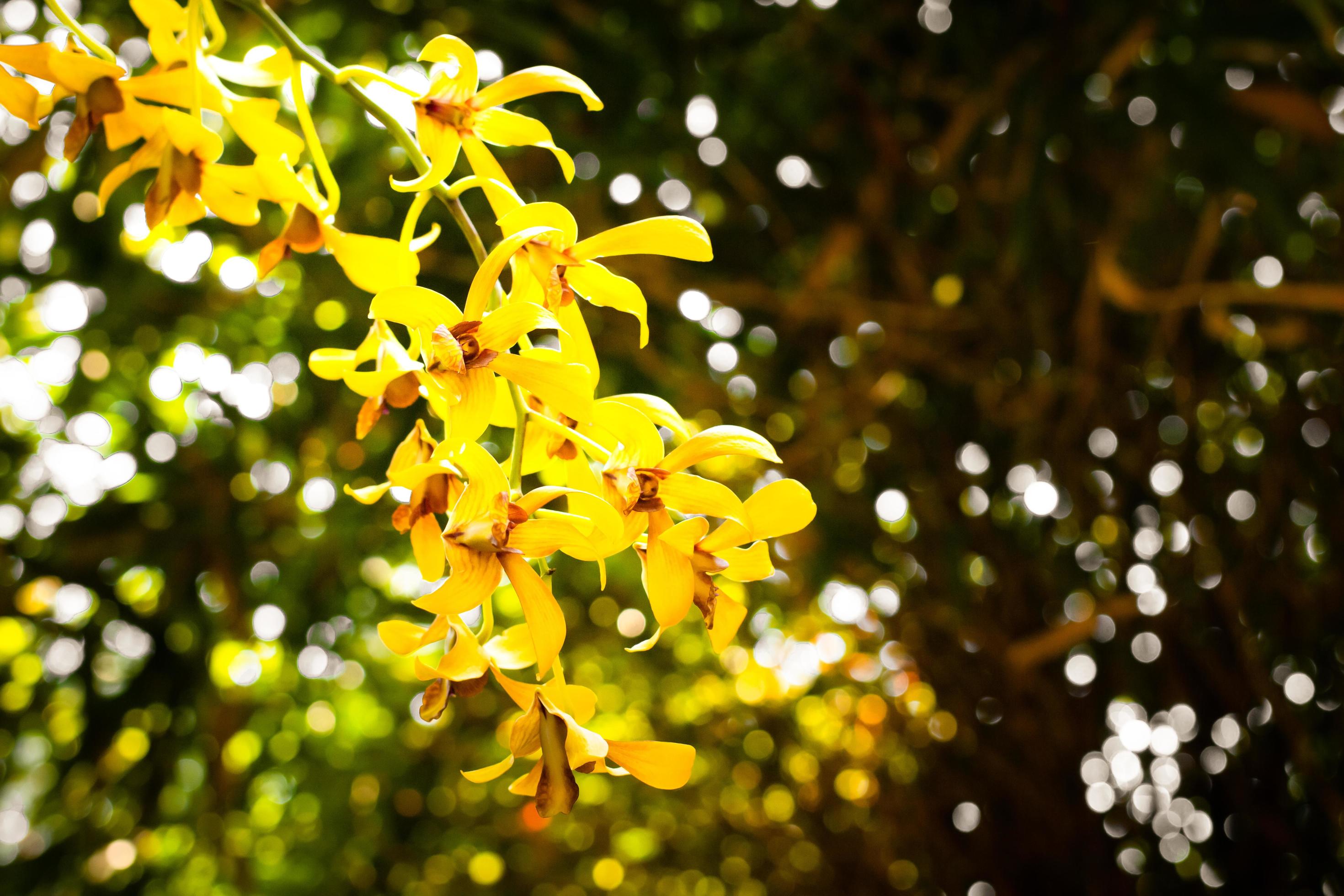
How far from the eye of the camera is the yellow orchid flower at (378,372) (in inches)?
7.5

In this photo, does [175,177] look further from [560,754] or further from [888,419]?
[888,419]

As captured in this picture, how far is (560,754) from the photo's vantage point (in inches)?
7.1

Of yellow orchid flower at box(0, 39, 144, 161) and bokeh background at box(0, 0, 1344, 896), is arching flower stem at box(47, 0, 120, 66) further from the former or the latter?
bokeh background at box(0, 0, 1344, 896)

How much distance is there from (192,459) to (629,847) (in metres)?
1.10

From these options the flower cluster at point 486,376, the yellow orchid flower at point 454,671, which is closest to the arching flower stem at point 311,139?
the flower cluster at point 486,376

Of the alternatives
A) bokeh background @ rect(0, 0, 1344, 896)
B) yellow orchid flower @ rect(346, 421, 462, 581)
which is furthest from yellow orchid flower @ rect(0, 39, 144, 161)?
bokeh background @ rect(0, 0, 1344, 896)

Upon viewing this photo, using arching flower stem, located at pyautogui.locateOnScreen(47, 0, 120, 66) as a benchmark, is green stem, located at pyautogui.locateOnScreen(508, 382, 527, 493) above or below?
below

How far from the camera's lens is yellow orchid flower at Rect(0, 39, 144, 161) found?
0.20 metres

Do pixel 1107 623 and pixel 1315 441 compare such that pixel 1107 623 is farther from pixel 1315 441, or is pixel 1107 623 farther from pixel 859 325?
pixel 859 325

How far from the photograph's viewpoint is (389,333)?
0.20 m

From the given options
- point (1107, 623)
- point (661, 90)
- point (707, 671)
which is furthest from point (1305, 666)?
point (661, 90)

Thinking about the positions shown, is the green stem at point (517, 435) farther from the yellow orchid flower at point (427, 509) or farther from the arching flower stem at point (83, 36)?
the arching flower stem at point (83, 36)

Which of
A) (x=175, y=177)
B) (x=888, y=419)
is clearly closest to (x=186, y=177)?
(x=175, y=177)

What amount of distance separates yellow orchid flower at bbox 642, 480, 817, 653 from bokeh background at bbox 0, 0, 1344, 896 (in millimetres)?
560
